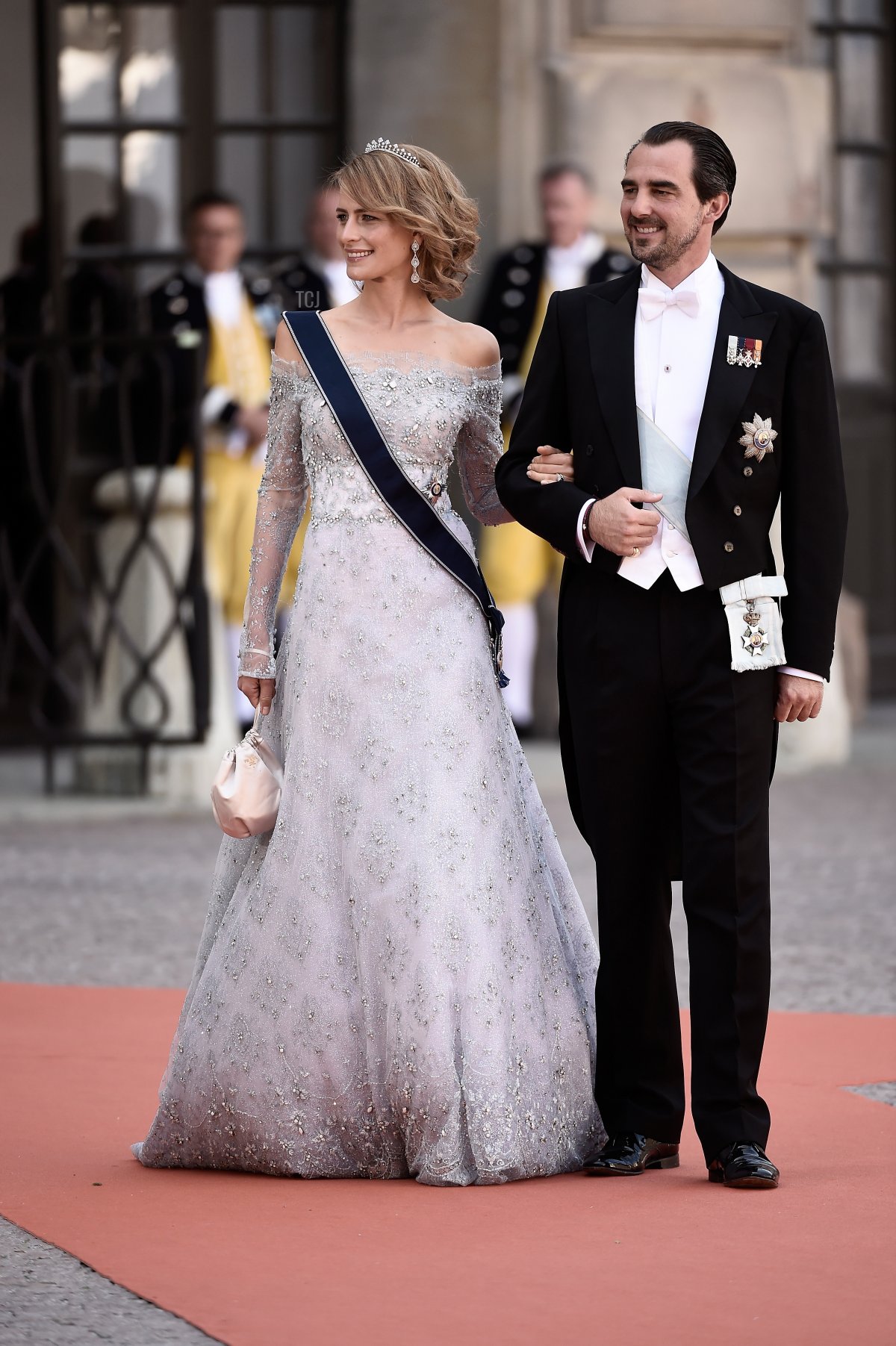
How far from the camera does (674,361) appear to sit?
402 centimetres

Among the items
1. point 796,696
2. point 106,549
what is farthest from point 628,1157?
point 106,549

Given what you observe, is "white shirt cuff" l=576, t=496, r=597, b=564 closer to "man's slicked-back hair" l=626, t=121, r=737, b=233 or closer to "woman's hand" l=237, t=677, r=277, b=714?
"man's slicked-back hair" l=626, t=121, r=737, b=233

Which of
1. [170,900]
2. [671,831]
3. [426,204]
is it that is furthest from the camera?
[170,900]

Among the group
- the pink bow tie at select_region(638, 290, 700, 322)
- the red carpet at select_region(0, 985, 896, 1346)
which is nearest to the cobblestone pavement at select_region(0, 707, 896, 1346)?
the red carpet at select_region(0, 985, 896, 1346)

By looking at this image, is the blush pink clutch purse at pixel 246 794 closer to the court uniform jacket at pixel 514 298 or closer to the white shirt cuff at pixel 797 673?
the white shirt cuff at pixel 797 673

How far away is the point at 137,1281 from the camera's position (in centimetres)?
347

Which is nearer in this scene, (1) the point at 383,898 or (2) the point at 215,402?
(1) the point at 383,898

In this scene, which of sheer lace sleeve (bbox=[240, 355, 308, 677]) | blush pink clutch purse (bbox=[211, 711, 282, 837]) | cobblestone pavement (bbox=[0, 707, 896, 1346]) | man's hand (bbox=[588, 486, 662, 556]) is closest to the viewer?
cobblestone pavement (bbox=[0, 707, 896, 1346])

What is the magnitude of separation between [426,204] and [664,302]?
477mm

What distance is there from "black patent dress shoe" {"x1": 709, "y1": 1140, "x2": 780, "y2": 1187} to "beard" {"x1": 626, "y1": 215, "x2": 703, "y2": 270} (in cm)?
140

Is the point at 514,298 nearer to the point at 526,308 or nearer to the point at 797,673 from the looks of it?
the point at 526,308

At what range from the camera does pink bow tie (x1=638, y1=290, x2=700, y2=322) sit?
4.02 meters

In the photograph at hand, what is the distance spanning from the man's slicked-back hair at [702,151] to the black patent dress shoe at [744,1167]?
1.50 meters

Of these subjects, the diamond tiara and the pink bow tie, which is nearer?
the pink bow tie
